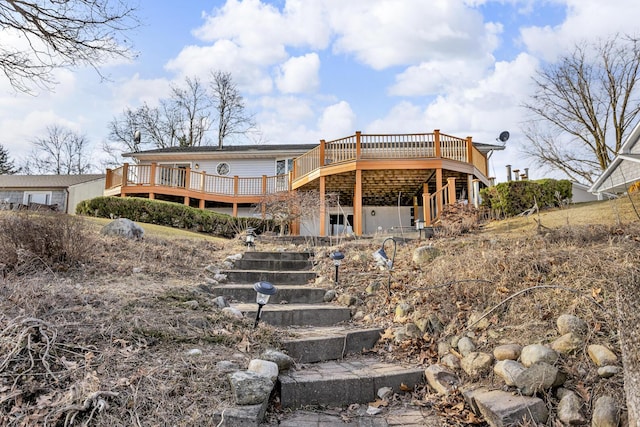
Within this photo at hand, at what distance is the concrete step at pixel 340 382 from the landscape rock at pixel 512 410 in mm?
735

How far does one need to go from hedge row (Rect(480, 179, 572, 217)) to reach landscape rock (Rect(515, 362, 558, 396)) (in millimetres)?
7975

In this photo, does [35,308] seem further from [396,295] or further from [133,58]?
[133,58]

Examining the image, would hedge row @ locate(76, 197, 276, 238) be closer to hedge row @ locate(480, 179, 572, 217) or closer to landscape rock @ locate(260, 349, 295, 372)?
hedge row @ locate(480, 179, 572, 217)

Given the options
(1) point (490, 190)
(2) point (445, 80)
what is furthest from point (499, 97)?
(1) point (490, 190)

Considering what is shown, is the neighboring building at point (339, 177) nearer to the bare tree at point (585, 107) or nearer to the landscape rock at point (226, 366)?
the landscape rock at point (226, 366)

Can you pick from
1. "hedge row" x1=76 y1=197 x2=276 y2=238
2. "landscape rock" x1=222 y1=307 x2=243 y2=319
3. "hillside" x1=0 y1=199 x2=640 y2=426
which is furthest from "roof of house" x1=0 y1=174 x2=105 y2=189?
"landscape rock" x1=222 y1=307 x2=243 y2=319

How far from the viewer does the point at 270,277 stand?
5375mm

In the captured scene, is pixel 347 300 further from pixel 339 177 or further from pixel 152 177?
pixel 152 177

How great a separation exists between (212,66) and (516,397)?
87.6ft

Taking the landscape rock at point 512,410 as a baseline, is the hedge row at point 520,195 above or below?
above

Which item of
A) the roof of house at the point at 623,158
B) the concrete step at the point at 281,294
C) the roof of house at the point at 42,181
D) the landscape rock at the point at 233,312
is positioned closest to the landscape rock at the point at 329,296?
the concrete step at the point at 281,294

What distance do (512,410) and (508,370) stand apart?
1.03 ft

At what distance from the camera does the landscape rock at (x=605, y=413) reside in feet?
6.35

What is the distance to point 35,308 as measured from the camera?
269 cm
